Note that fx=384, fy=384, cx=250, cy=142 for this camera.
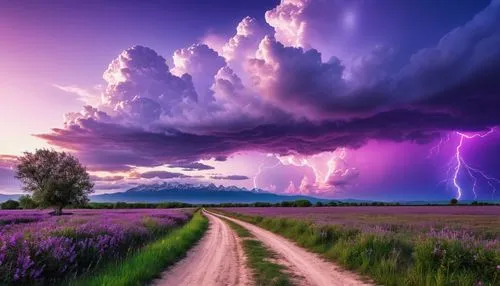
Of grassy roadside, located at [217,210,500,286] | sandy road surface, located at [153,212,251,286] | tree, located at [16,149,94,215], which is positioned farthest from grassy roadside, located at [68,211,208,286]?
tree, located at [16,149,94,215]

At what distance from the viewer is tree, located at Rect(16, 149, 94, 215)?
52281mm

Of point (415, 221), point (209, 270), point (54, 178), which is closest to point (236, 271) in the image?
point (209, 270)

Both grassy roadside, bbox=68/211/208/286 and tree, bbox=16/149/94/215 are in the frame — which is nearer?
grassy roadside, bbox=68/211/208/286

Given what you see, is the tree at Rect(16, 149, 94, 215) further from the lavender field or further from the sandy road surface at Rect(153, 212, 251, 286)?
the sandy road surface at Rect(153, 212, 251, 286)

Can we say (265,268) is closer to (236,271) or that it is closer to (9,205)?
(236,271)

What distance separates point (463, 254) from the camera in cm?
1175

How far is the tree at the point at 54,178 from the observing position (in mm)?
52281

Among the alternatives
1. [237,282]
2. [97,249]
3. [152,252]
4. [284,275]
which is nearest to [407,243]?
[284,275]

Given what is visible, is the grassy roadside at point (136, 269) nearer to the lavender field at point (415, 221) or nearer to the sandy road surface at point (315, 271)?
the sandy road surface at point (315, 271)

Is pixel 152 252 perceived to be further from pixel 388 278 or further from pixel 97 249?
pixel 388 278

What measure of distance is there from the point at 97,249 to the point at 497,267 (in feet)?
40.0

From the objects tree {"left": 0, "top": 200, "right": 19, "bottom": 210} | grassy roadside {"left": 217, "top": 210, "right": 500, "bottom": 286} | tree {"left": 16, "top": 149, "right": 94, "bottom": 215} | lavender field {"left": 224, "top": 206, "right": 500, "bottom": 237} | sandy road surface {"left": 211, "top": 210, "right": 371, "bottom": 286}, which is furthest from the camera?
tree {"left": 0, "top": 200, "right": 19, "bottom": 210}

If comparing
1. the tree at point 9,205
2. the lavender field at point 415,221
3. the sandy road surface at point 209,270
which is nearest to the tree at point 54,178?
the lavender field at point 415,221

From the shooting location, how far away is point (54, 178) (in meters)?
52.8
